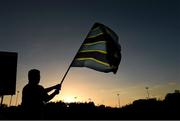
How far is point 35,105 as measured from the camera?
194 inches

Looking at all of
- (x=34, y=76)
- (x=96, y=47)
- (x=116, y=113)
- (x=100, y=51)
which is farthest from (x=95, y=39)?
(x=116, y=113)

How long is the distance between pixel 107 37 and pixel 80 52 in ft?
3.11

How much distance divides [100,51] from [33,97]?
2774mm

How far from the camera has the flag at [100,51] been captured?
6.80 metres

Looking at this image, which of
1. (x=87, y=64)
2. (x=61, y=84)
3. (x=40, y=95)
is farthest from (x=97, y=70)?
(x=40, y=95)

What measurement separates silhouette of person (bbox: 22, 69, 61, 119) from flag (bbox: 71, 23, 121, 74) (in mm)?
1806

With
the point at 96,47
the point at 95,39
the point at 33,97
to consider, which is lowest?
the point at 33,97

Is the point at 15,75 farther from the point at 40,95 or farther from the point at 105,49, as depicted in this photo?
the point at 40,95

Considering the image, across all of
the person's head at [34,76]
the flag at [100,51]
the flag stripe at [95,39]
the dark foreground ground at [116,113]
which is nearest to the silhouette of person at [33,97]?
the person's head at [34,76]

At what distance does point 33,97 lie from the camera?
4949 mm

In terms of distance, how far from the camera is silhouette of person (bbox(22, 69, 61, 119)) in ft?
16.0

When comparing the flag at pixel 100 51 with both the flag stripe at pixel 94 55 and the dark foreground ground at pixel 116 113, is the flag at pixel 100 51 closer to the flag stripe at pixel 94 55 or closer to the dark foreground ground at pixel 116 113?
the flag stripe at pixel 94 55

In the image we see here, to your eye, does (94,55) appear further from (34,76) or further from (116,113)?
(116,113)

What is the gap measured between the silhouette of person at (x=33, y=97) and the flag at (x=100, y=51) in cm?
181
